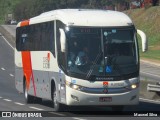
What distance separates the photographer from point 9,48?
252 ft

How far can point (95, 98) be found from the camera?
20516 mm

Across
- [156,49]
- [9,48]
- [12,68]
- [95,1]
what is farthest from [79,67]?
[95,1]

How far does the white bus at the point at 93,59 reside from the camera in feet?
67.4

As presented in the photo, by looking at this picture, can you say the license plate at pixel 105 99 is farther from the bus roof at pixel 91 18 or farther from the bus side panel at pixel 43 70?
the bus roof at pixel 91 18

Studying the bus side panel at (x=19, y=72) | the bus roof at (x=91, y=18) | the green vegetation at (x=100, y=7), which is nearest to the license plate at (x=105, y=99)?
the bus roof at (x=91, y=18)

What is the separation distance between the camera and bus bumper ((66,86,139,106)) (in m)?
20.5

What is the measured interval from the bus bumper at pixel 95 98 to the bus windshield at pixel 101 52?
1.70 feet

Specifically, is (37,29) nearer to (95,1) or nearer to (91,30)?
(91,30)

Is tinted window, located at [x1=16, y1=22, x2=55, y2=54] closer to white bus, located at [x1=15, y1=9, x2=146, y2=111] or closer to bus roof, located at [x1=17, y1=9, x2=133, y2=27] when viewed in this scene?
white bus, located at [x1=15, y1=9, x2=146, y2=111]

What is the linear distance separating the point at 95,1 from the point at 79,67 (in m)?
99.0

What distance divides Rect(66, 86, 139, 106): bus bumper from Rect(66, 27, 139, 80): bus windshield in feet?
1.70

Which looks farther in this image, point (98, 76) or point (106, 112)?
point (106, 112)

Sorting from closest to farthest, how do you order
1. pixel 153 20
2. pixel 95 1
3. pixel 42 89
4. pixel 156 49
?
pixel 42 89
pixel 156 49
pixel 153 20
pixel 95 1

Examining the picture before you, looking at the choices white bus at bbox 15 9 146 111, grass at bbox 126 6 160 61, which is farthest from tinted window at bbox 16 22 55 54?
grass at bbox 126 6 160 61
